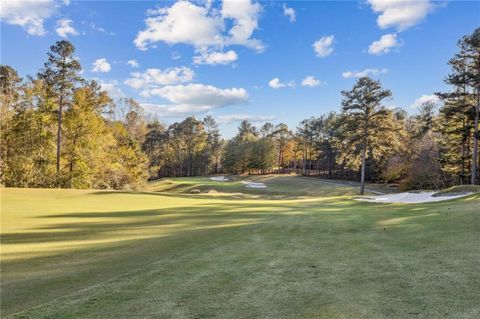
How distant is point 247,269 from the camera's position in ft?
20.3

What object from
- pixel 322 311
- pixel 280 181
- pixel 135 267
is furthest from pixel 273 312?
pixel 280 181

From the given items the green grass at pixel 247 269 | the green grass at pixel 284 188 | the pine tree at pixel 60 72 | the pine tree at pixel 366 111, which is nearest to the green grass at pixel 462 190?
the green grass at pixel 247 269

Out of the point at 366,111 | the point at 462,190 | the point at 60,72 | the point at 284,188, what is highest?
the point at 60,72

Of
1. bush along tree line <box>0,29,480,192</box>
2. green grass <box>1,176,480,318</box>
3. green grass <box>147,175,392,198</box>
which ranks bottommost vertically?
green grass <box>147,175,392,198</box>

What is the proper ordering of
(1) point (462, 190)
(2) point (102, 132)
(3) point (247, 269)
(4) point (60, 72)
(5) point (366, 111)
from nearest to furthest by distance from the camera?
(3) point (247, 269), (1) point (462, 190), (4) point (60, 72), (5) point (366, 111), (2) point (102, 132)

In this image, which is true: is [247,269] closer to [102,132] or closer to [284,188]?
[102,132]

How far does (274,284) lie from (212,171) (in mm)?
98339

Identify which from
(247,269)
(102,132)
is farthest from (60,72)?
(247,269)

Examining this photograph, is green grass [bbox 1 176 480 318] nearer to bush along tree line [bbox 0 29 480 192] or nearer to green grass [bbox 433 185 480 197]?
green grass [bbox 433 185 480 197]

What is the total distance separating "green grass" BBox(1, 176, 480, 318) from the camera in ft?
14.0

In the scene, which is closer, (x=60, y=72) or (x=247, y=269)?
(x=247, y=269)

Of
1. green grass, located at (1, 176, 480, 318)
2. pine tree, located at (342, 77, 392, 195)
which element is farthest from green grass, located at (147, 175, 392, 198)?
green grass, located at (1, 176, 480, 318)

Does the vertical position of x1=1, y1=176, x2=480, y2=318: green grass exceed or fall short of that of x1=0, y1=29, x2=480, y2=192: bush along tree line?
it falls short

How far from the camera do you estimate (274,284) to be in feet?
17.1
